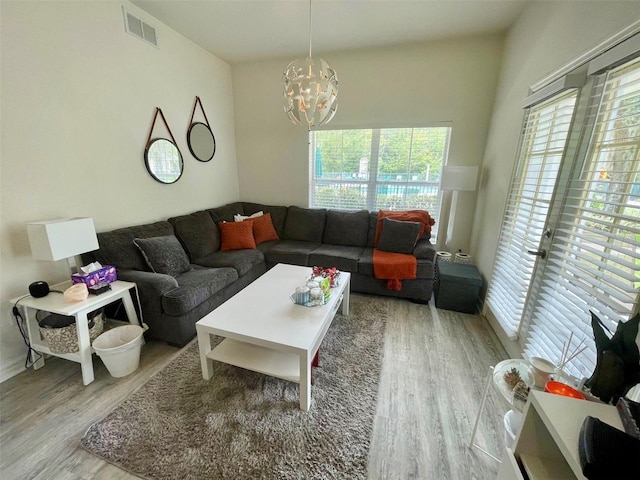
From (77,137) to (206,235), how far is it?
1.33m

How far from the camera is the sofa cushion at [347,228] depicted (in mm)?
3344

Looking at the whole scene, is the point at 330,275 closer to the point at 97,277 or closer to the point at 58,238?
the point at 97,277

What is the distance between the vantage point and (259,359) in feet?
5.38

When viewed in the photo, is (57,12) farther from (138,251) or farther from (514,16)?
(514,16)

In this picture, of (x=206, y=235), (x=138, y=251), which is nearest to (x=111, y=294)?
(x=138, y=251)

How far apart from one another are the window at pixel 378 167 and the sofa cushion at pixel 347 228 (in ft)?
1.01

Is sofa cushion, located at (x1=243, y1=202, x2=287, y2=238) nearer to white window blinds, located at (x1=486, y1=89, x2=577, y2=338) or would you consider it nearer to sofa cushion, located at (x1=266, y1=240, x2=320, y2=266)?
sofa cushion, located at (x1=266, y1=240, x2=320, y2=266)

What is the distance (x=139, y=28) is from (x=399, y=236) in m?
3.23

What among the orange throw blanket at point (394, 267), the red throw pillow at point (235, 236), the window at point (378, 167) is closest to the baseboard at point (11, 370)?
the red throw pillow at point (235, 236)

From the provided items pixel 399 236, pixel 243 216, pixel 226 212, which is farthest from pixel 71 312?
pixel 399 236

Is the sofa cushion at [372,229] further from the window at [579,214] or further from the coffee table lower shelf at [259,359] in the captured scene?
the coffee table lower shelf at [259,359]

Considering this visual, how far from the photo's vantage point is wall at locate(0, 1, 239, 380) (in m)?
1.67

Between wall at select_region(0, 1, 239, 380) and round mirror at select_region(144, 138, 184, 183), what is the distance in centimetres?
7

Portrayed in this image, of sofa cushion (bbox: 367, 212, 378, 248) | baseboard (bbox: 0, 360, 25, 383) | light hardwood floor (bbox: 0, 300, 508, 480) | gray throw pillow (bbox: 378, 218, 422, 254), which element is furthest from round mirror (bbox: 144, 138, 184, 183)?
gray throw pillow (bbox: 378, 218, 422, 254)
